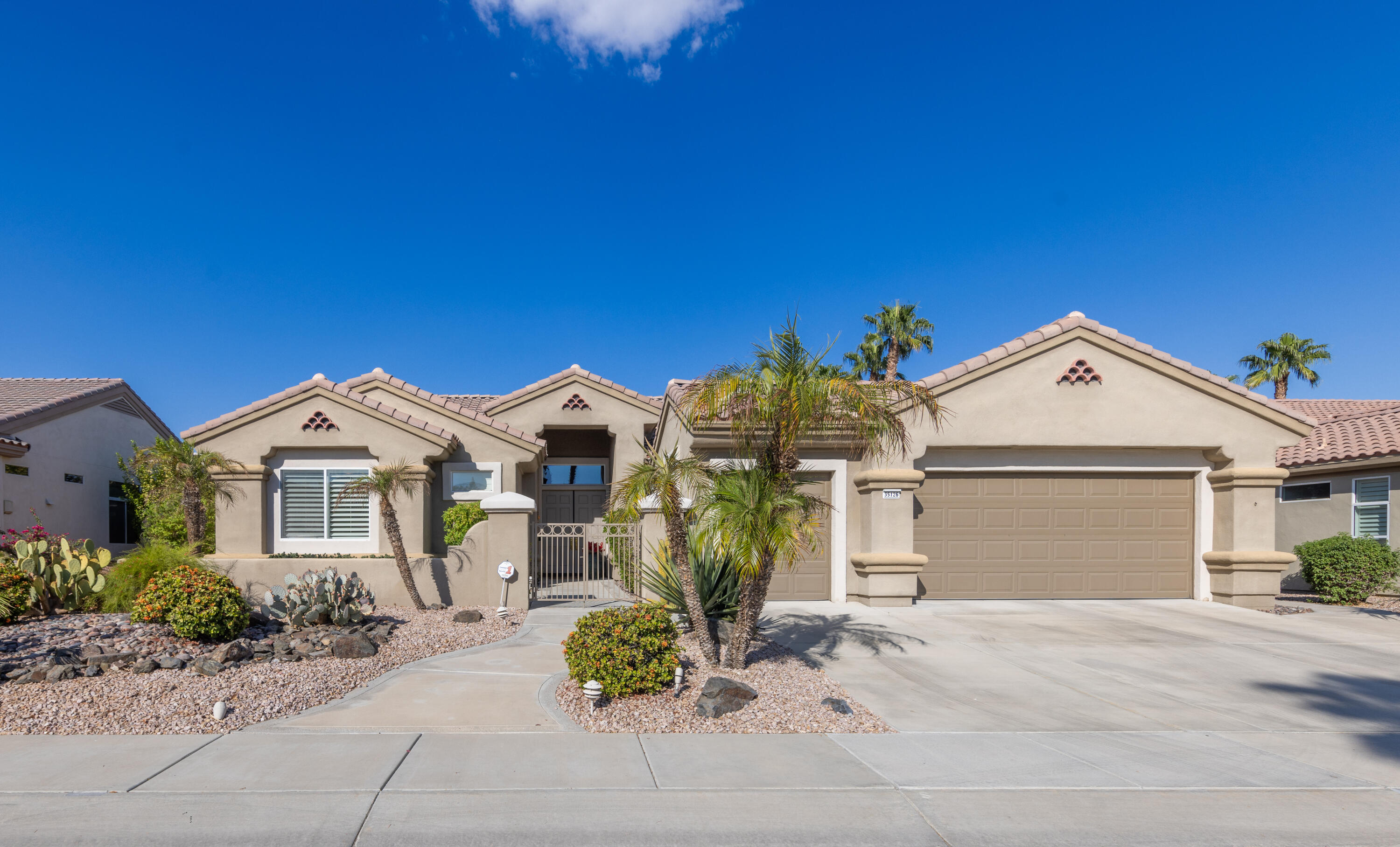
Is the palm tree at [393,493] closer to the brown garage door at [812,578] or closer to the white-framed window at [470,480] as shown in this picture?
the white-framed window at [470,480]

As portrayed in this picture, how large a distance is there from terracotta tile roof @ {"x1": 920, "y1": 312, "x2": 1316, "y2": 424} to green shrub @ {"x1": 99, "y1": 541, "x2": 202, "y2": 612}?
41.5 feet

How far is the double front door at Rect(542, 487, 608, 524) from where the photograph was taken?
21156mm

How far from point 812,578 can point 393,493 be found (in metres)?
7.91

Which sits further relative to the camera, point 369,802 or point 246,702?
point 246,702

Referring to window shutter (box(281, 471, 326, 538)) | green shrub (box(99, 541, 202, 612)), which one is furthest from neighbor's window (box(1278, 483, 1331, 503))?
green shrub (box(99, 541, 202, 612))

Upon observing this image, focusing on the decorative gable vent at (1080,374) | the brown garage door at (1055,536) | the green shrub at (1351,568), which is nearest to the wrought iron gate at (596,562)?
the brown garage door at (1055,536)

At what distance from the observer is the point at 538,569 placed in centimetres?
1412

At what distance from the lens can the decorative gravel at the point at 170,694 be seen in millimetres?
6137

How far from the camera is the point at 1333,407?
21.4 m

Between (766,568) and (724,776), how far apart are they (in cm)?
249

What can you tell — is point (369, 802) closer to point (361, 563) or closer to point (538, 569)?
point (361, 563)

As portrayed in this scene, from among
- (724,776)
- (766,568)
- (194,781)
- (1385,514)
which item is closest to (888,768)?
(724,776)

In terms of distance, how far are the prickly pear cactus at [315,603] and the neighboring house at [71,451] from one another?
897cm

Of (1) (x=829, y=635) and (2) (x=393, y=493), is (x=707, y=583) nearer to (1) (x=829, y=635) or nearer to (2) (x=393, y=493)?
(1) (x=829, y=635)
